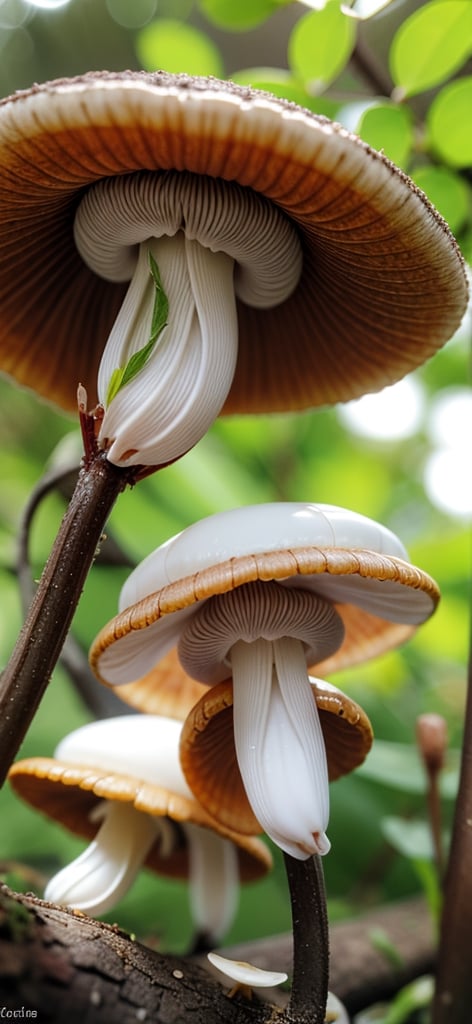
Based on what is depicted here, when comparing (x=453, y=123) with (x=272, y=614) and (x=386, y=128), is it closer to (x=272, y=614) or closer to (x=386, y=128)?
(x=386, y=128)

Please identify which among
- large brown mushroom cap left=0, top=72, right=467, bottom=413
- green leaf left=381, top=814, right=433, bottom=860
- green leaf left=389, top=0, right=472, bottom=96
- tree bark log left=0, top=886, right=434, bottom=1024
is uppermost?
green leaf left=389, top=0, right=472, bottom=96

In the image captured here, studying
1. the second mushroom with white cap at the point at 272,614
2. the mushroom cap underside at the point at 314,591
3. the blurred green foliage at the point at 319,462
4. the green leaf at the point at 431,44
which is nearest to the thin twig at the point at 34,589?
the blurred green foliage at the point at 319,462

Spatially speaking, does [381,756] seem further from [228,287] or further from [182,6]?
[182,6]

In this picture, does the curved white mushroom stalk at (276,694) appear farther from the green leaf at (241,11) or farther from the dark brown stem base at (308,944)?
the green leaf at (241,11)

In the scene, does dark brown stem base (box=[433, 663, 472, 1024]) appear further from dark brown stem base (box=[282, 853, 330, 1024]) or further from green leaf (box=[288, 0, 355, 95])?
green leaf (box=[288, 0, 355, 95])

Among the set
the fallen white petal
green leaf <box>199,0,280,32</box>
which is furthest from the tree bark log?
green leaf <box>199,0,280,32</box>

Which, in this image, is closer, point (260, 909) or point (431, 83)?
point (431, 83)

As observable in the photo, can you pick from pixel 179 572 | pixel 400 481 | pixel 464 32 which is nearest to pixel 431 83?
pixel 464 32
